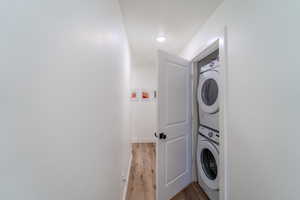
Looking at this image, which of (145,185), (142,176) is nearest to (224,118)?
(145,185)

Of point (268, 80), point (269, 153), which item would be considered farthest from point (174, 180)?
point (268, 80)

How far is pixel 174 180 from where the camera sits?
73.3 inches

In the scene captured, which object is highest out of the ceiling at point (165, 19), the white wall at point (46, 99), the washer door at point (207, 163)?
the ceiling at point (165, 19)

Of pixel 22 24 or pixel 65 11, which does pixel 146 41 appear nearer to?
pixel 65 11

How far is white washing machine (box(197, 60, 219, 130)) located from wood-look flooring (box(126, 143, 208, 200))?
3.30ft

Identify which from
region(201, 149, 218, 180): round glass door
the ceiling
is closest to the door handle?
region(201, 149, 218, 180): round glass door

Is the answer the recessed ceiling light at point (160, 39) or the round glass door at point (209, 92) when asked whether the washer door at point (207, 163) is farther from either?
the recessed ceiling light at point (160, 39)

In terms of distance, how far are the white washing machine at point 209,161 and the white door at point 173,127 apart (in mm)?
208

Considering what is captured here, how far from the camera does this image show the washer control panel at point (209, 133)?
1.64m

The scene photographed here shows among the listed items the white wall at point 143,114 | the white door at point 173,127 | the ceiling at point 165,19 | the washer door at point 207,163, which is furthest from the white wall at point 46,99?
the white wall at point 143,114

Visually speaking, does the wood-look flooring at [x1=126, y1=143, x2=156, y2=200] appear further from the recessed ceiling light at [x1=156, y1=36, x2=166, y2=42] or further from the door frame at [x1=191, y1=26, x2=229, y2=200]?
the recessed ceiling light at [x1=156, y1=36, x2=166, y2=42]

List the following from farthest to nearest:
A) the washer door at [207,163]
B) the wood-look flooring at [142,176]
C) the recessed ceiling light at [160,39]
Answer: the recessed ceiling light at [160,39] → the wood-look flooring at [142,176] → the washer door at [207,163]

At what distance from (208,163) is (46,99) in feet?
7.15

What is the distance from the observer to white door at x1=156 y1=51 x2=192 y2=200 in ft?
5.53
